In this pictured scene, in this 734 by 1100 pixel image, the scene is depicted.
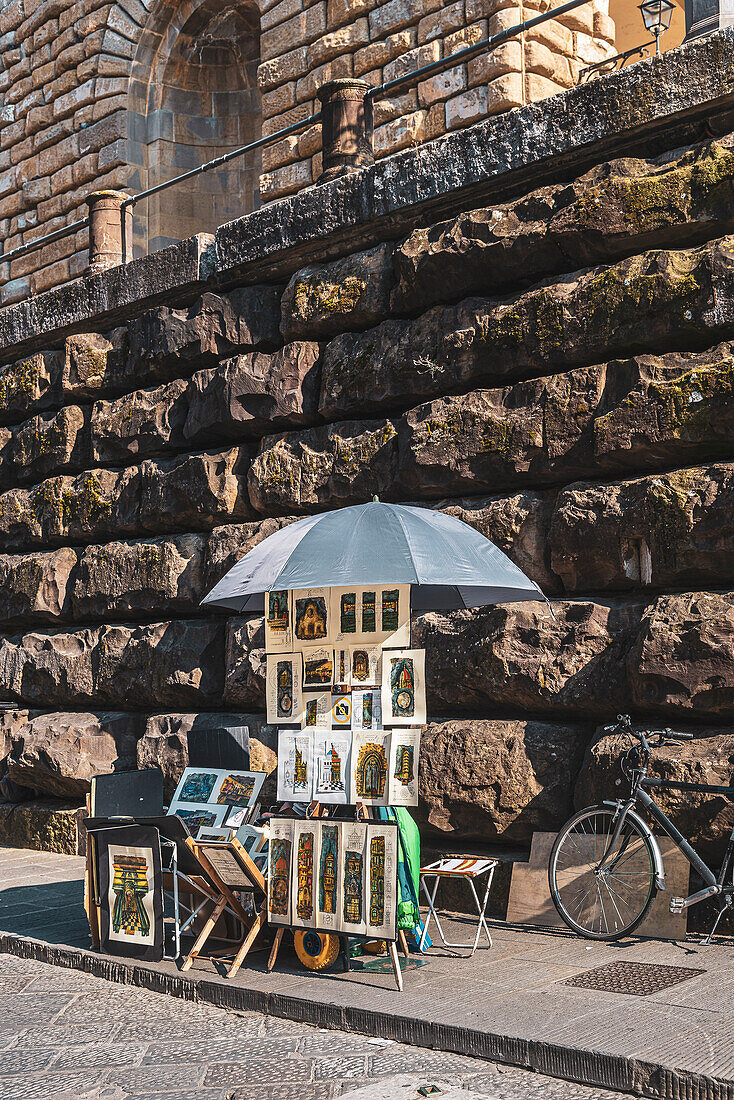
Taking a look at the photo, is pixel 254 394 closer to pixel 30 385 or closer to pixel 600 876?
pixel 30 385

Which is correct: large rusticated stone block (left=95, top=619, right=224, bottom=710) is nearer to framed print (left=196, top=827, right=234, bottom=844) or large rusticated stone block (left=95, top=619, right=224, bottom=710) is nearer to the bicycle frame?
framed print (left=196, top=827, right=234, bottom=844)

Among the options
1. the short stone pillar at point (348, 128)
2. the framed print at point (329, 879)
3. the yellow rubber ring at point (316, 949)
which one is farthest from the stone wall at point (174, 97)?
the yellow rubber ring at point (316, 949)

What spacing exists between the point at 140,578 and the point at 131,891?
3.64 meters

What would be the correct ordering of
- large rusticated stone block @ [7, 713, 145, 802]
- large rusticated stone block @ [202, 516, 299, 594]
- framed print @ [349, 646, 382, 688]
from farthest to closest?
large rusticated stone block @ [7, 713, 145, 802] < large rusticated stone block @ [202, 516, 299, 594] < framed print @ [349, 646, 382, 688]

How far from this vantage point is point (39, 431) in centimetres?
1044

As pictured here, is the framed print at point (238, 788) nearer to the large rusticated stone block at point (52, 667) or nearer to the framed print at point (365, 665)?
the framed print at point (365, 665)

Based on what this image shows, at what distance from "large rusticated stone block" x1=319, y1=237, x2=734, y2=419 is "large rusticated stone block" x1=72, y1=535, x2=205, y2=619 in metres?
1.71

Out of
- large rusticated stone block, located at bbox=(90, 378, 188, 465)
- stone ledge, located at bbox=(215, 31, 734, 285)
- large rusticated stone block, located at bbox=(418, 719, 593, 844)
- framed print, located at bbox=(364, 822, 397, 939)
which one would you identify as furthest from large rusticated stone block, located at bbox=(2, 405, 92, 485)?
framed print, located at bbox=(364, 822, 397, 939)

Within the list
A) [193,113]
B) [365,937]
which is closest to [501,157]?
[365,937]

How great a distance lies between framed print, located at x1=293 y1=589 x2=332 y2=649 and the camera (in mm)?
5723

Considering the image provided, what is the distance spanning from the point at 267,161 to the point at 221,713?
19.2 feet

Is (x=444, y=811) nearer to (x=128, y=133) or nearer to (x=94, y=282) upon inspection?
(x=94, y=282)

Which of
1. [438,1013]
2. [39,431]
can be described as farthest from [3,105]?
[438,1013]

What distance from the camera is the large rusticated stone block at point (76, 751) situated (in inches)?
352
